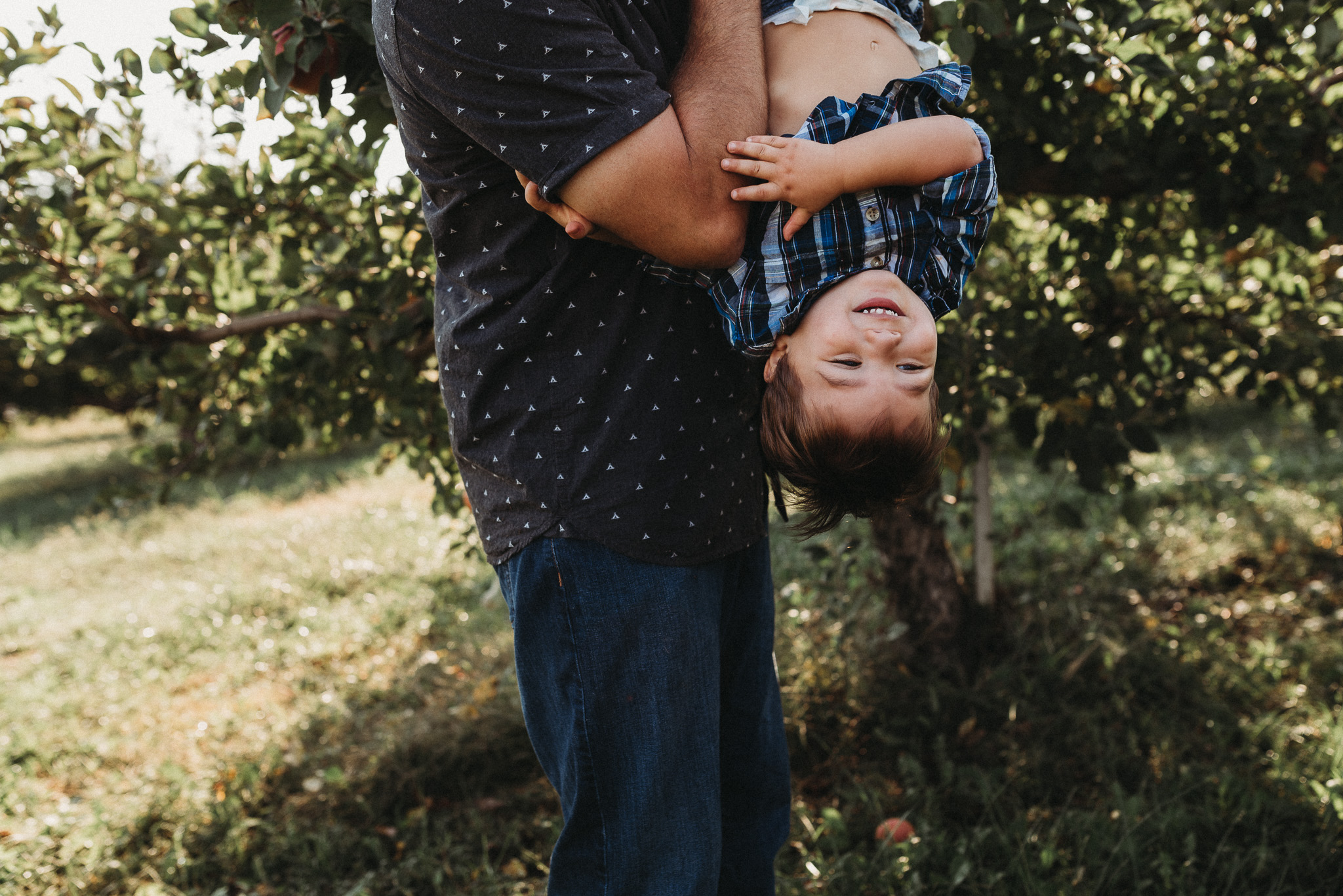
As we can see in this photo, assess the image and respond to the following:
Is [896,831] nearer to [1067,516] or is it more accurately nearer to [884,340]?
[1067,516]

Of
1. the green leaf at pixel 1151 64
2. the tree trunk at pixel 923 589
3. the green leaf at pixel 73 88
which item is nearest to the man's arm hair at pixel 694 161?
the green leaf at pixel 1151 64

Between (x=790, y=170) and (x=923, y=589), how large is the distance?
2120 mm

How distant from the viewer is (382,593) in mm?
4477

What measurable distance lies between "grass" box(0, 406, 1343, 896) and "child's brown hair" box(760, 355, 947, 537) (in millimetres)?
1060

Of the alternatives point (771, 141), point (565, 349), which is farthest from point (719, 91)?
point (565, 349)

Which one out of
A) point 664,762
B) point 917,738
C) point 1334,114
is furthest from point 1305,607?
point 664,762

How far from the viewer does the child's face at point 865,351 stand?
47.4 inches

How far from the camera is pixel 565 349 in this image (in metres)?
1.17

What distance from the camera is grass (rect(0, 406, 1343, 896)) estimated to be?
2.12m

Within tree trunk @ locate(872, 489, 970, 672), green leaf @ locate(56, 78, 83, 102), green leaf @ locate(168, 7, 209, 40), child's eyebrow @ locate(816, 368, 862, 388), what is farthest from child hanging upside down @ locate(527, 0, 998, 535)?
green leaf @ locate(56, 78, 83, 102)

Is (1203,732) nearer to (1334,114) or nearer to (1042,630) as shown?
(1042,630)

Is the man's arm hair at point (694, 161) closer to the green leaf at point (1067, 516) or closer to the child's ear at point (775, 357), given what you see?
the child's ear at point (775, 357)

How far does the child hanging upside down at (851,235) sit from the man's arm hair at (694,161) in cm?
3

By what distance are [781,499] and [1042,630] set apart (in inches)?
74.8
